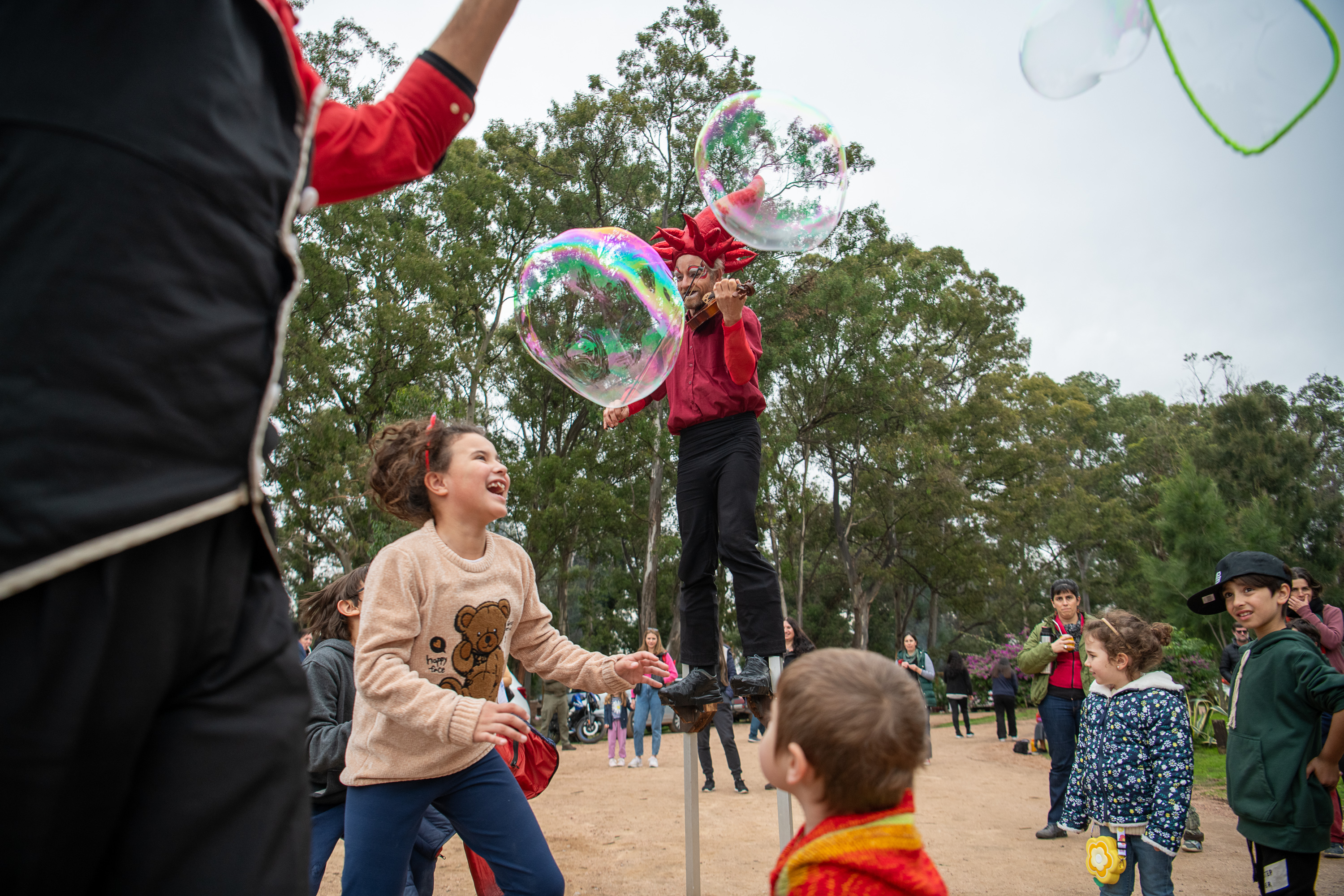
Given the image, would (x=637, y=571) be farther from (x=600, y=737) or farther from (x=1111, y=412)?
(x=1111, y=412)

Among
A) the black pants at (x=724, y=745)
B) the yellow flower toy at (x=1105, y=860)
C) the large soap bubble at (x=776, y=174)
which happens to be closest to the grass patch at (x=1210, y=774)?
the black pants at (x=724, y=745)

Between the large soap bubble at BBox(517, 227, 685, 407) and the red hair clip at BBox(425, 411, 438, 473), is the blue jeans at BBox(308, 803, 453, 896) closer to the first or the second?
the red hair clip at BBox(425, 411, 438, 473)

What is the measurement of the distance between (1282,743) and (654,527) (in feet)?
61.2

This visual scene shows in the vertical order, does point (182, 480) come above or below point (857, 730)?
above

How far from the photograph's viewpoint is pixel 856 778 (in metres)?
1.79

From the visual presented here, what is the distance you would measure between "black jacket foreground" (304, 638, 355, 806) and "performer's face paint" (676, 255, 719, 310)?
2.52 metres

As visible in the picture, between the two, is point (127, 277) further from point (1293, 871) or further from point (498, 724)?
point (1293, 871)

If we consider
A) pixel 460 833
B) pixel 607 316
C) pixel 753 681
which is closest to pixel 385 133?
pixel 460 833

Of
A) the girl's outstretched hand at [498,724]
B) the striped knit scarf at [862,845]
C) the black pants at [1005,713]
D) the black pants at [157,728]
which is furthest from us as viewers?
the black pants at [1005,713]

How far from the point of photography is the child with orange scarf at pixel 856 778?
69.5 inches

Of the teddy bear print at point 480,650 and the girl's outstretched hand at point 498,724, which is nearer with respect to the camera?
the girl's outstretched hand at point 498,724

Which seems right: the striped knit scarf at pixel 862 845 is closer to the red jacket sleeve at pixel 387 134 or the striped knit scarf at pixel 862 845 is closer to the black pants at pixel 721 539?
the red jacket sleeve at pixel 387 134

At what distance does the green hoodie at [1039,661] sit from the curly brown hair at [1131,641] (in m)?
2.39

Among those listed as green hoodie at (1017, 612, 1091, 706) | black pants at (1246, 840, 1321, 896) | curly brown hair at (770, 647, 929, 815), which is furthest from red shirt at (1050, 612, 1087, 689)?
curly brown hair at (770, 647, 929, 815)
